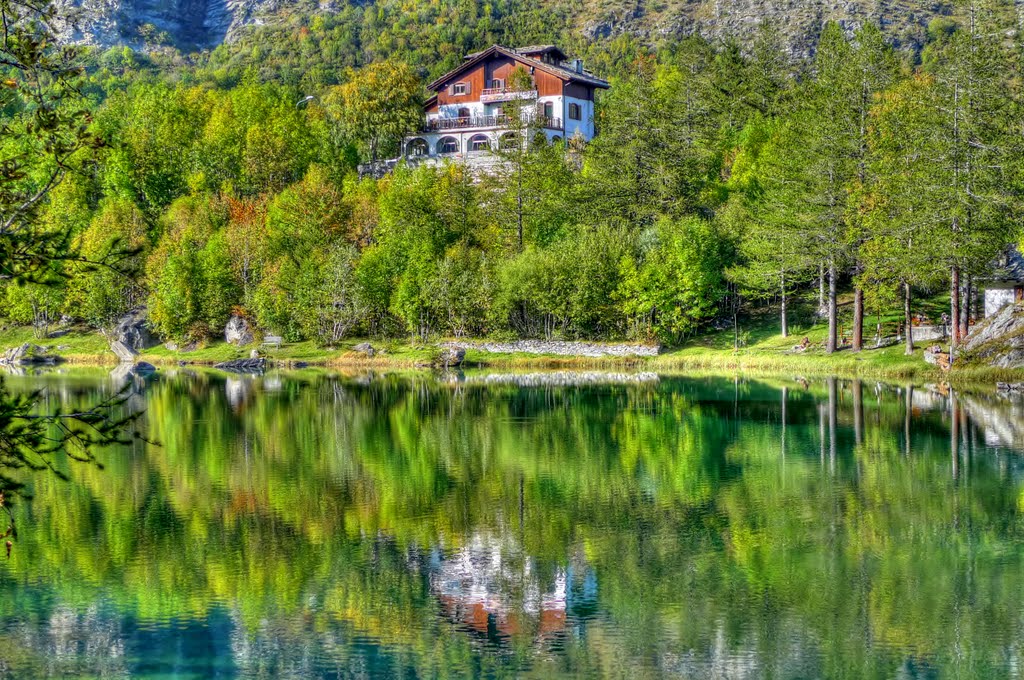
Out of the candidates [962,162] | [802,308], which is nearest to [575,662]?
[962,162]

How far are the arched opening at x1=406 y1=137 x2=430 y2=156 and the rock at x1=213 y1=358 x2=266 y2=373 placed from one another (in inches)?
1433

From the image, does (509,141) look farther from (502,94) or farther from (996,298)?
(996,298)

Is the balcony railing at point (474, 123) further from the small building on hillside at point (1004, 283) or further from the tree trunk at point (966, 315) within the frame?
the tree trunk at point (966, 315)

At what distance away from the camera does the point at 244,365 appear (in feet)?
283

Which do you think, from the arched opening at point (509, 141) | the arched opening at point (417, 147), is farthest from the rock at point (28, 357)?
the arched opening at point (417, 147)

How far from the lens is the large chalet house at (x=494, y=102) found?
111 metres

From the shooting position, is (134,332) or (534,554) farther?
(134,332)

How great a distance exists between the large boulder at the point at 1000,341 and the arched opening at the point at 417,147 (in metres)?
66.9

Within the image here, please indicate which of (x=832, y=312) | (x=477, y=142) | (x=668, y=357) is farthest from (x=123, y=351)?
(x=832, y=312)

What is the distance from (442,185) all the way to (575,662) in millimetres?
84709

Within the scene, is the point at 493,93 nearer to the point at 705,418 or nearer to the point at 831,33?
the point at 831,33

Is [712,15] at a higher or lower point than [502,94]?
higher

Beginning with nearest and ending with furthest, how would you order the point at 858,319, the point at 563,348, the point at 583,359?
1. the point at 858,319
2. the point at 583,359
3. the point at 563,348

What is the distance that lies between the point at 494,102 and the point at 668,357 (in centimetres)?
4674
